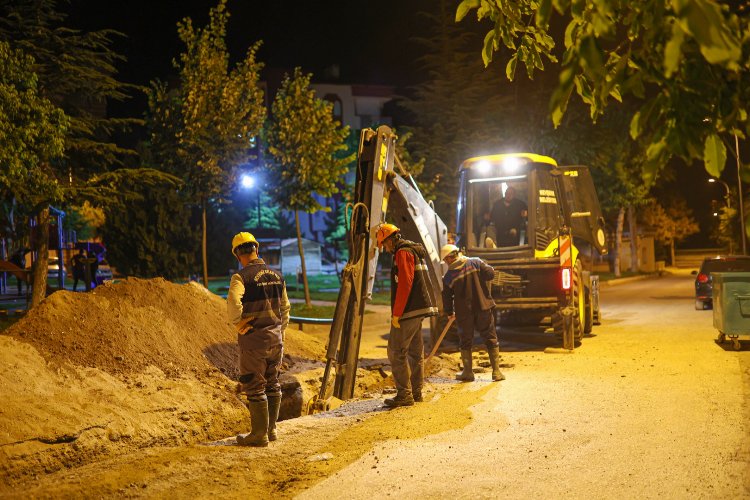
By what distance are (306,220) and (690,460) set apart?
6256 cm

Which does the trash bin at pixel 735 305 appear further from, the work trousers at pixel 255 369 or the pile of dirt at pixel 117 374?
the work trousers at pixel 255 369

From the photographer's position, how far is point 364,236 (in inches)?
376

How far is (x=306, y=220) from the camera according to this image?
67938mm

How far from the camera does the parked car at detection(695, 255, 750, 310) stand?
20.6 m

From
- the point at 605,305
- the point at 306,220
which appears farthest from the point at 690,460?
the point at 306,220

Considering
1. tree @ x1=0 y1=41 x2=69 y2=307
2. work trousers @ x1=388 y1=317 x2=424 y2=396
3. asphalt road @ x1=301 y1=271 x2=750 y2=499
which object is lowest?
asphalt road @ x1=301 y1=271 x2=750 y2=499

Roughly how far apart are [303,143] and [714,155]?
18.0 m

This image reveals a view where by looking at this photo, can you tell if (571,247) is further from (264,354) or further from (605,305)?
(605,305)

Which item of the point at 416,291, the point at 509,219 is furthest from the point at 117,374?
the point at 509,219

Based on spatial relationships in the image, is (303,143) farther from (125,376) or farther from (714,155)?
(714,155)

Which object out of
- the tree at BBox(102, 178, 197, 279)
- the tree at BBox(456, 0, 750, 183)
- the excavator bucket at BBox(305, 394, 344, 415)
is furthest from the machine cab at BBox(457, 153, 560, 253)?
the tree at BBox(456, 0, 750, 183)

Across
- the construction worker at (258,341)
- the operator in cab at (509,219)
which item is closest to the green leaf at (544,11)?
the construction worker at (258,341)

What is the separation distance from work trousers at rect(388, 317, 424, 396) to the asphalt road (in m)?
0.80

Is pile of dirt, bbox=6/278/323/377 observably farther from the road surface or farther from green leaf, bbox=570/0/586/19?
green leaf, bbox=570/0/586/19
